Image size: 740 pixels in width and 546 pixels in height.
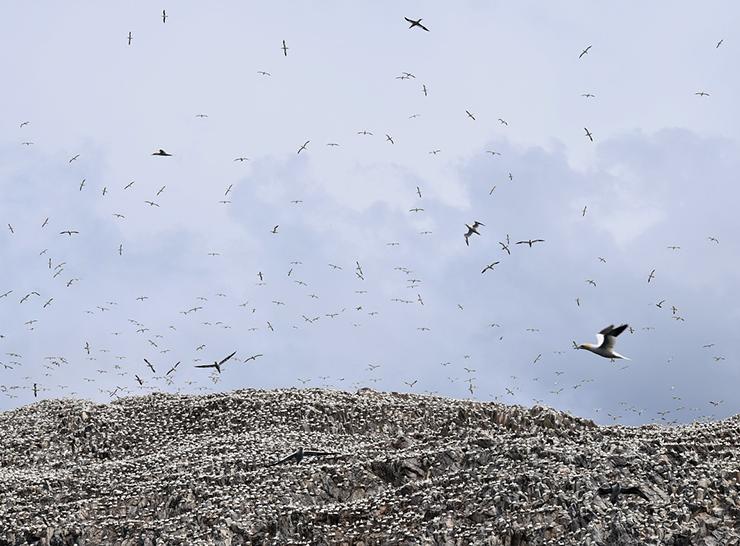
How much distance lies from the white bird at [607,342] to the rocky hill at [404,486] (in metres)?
6.67

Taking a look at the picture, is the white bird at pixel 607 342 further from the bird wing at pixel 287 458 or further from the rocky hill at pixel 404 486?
the bird wing at pixel 287 458

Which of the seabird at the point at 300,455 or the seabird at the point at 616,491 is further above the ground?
the seabird at the point at 616,491

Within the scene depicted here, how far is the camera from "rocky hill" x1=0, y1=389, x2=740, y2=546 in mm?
29219

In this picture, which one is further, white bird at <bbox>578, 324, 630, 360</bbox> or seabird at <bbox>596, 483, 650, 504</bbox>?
seabird at <bbox>596, 483, 650, 504</bbox>

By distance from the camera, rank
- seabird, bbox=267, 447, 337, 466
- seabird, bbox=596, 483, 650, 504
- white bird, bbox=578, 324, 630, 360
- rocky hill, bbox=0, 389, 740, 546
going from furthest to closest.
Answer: seabird, bbox=267, 447, 337, 466 → seabird, bbox=596, 483, 650, 504 → rocky hill, bbox=0, 389, 740, 546 → white bird, bbox=578, 324, 630, 360

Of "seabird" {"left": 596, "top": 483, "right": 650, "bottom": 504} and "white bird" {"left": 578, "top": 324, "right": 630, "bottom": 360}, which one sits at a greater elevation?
"white bird" {"left": 578, "top": 324, "right": 630, "bottom": 360}

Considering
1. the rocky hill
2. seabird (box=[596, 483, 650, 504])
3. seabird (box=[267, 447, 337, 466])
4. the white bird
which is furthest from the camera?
seabird (box=[267, 447, 337, 466])

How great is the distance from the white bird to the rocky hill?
21.9ft

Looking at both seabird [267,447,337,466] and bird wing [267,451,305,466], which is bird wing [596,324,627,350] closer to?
seabird [267,447,337,466]

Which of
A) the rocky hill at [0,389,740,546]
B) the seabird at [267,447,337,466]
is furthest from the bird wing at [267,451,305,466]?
the rocky hill at [0,389,740,546]

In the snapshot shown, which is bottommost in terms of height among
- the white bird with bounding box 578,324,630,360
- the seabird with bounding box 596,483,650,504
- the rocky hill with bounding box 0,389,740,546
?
the rocky hill with bounding box 0,389,740,546

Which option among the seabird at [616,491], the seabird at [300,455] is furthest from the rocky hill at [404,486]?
the seabird at [300,455]

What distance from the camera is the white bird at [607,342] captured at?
2484 centimetres

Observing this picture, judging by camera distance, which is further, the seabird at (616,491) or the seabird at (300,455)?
the seabird at (300,455)
